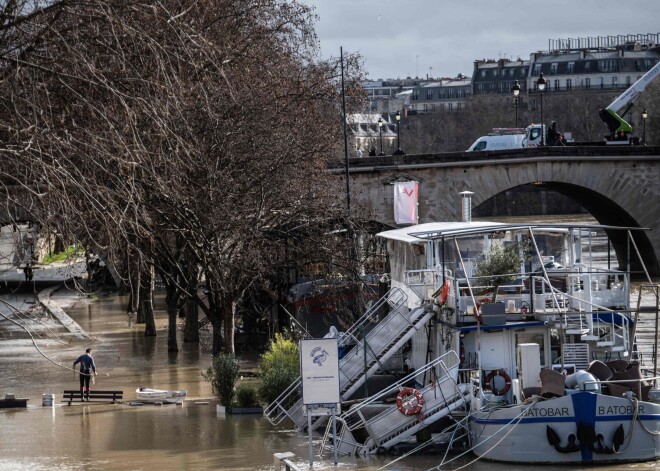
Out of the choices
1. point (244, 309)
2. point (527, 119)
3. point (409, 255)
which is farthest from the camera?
point (527, 119)

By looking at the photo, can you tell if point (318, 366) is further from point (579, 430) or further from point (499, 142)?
point (499, 142)

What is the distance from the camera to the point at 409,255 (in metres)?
28.0

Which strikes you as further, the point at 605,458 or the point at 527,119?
the point at 527,119

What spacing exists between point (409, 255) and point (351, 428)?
5.83 metres

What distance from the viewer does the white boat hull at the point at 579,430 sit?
69.9 feet

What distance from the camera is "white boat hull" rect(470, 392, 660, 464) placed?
838 inches

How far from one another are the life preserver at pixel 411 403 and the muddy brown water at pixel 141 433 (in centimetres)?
79

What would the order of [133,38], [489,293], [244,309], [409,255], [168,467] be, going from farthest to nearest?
1. [244,309]
2. [409,255]
3. [489,293]
4. [168,467]
5. [133,38]

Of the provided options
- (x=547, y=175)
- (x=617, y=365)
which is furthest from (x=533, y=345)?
(x=547, y=175)

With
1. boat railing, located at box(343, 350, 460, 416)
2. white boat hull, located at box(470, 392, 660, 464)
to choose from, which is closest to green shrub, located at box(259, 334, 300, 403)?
boat railing, located at box(343, 350, 460, 416)

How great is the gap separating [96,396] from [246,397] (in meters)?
3.92

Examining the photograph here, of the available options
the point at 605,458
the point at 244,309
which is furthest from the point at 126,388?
the point at 605,458

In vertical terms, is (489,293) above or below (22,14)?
below

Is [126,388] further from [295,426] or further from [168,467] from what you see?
[168,467]
